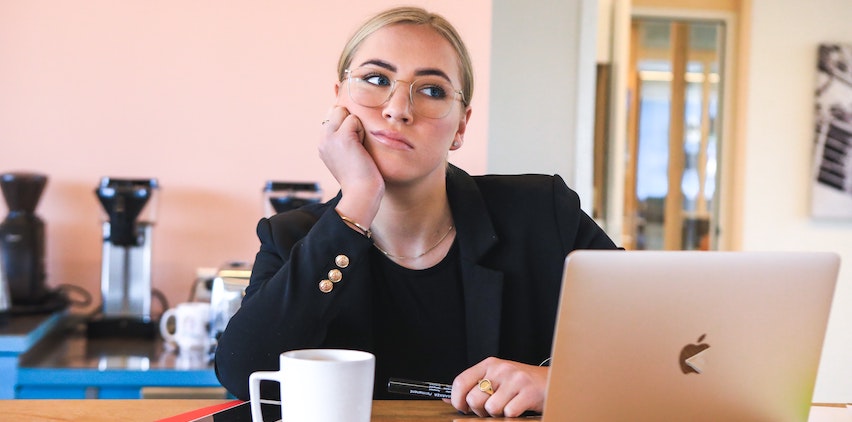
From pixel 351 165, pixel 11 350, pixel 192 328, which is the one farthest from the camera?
pixel 192 328

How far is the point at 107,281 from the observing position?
7.49 feet

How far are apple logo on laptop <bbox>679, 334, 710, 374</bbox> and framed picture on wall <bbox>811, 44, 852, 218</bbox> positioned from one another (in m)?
4.13

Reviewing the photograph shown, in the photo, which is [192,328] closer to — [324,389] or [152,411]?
[152,411]

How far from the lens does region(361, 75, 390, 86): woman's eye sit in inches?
52.9

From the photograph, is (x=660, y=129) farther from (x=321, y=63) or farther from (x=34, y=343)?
(x=34, y=343)

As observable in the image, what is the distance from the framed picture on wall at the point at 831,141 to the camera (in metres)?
4.58

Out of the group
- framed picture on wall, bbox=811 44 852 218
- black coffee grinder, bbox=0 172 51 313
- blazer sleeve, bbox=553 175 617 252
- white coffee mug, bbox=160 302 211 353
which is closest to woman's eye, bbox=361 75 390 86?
blazer sleeve, bbox=553 175 617 252

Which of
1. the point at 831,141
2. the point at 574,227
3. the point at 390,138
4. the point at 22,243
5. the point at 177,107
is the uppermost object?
the point at 831,141

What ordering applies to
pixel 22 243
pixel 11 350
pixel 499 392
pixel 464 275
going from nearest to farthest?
pixel 499 392 < pixel 464 275 < pixel 11 350 < pixel 22 243

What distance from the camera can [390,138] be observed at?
4.34 feet

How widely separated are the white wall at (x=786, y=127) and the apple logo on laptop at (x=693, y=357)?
402cm

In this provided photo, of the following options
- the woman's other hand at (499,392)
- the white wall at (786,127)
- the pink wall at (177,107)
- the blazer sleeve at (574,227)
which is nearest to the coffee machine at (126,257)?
the pink wall at (177,107)

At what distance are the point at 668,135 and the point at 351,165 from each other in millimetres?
4412

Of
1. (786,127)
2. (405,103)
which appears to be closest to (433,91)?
(405,103)
